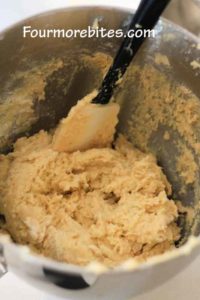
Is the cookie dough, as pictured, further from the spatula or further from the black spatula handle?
the black spatula handle

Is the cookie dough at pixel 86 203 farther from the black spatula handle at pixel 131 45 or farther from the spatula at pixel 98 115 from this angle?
the black spatula handle at pixel 131 45

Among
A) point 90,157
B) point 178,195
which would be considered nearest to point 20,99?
point 90,157

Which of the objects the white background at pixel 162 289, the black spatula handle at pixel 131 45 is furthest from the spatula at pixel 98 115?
the white background at pixel 162 289

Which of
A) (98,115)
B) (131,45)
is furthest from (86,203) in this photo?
(131,45)

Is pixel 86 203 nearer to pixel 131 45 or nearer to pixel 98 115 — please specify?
pixel 98 115

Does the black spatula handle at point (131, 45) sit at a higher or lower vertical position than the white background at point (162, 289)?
higher

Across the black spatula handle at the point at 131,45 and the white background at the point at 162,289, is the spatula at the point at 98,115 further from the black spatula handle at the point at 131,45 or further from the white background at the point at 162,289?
the white background at the point at 162,289

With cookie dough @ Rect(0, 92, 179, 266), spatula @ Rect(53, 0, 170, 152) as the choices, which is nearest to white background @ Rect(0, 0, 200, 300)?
cookie dough @ Rect(0, 92, 179, 266)
